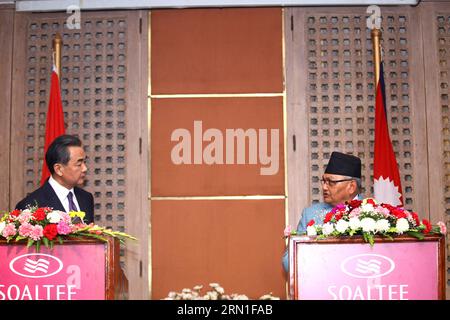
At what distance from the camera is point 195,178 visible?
5.19 metres

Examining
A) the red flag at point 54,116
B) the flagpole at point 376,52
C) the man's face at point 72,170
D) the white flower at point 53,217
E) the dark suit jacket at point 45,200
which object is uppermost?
the flagpole at point 376,52

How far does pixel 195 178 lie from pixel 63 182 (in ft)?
4.57

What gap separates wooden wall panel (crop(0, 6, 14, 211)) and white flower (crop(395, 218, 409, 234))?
346cm

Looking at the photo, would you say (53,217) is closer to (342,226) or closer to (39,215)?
(39,215)

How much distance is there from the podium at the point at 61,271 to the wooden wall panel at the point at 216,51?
2.61 meters

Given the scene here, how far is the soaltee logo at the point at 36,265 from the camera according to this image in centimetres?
283

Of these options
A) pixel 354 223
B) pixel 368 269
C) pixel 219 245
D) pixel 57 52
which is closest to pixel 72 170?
pixel 57 52

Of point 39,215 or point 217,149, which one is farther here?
point 217,149

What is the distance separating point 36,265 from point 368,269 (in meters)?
1.51

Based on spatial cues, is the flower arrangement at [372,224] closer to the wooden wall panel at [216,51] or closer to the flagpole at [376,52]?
the flagpole at [376,52]

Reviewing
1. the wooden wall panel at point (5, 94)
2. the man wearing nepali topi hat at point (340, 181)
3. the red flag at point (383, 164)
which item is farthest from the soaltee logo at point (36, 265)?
the red flag at point (383, 164)

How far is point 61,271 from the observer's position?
111 inches

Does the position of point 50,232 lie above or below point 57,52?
below

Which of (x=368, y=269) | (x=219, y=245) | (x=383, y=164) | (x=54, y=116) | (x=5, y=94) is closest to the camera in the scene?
(x=368, y=269)
